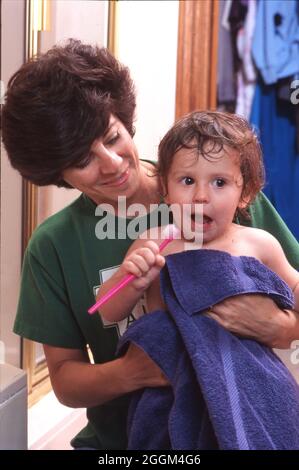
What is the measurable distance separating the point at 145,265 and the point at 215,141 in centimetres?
18

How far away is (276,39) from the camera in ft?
5.67

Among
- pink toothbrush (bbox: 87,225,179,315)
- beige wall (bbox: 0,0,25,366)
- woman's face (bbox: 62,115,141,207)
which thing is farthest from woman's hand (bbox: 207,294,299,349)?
beige wall (bbox: 0,0,25,366)

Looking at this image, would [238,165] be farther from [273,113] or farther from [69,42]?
[273,113]

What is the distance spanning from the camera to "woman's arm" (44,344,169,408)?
73 cm

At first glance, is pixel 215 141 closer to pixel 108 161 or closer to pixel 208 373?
pixel 108 161

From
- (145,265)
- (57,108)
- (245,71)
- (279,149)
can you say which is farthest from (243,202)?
(245,71)

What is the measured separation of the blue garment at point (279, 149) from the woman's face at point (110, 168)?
26 centimetres

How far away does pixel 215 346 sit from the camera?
66cm

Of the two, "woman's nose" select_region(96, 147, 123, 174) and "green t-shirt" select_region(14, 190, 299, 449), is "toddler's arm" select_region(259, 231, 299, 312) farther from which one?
"woman's nose" select_region(96, 147, 123, 174)

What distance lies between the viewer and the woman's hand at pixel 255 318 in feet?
2.28

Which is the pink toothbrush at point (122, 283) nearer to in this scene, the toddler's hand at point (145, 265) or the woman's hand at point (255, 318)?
the toddler's hand at point (145, 265)

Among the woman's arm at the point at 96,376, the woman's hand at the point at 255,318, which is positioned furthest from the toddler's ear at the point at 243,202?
the woman's arm at the point at 96,376

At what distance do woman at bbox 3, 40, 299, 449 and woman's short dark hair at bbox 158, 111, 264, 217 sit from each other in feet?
0.28
